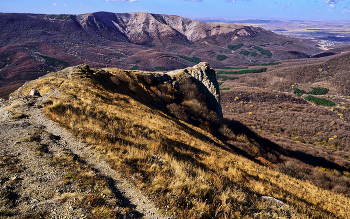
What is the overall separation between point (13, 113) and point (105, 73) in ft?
61.0

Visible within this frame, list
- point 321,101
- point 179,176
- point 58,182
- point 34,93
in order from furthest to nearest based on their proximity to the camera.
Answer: point 321,101, point 34,93, point 179,176, point 58,182

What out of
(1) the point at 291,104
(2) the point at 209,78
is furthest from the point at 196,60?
(2) the point at 209,78

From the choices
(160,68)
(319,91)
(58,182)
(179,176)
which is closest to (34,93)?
(58,182)

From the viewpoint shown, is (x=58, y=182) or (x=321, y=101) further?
(x=321, y=101)

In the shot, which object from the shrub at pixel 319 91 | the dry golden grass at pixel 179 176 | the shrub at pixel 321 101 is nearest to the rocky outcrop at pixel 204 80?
the dry golden grass at pixel 179 176

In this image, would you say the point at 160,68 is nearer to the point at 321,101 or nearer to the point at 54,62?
the point at 54,62

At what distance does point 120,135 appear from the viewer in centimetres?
1134

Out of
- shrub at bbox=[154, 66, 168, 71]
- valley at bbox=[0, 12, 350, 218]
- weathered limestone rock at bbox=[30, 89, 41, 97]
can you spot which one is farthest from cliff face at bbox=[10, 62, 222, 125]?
shrub at bbox=[154, 66, 168, 71]

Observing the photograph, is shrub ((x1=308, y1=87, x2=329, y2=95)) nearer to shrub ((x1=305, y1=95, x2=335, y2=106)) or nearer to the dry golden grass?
shrub ((x1=305, y1=95, x2=335, y2=106))

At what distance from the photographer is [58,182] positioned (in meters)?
6.31

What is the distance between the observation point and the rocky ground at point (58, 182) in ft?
16.9

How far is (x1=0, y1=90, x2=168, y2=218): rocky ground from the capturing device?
5152mm

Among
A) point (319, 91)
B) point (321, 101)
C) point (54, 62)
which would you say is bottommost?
point (321, 101)

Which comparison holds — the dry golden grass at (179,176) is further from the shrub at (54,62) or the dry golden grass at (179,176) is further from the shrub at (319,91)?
the shrub at (319,91)
